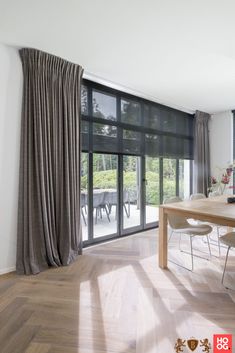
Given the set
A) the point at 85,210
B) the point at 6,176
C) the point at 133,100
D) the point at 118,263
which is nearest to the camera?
the point at 6,176

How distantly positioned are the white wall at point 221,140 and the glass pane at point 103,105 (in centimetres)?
303

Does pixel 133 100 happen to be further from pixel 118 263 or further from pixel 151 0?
pixel 118 263

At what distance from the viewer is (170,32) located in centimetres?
237

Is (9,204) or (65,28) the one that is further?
(9,204)

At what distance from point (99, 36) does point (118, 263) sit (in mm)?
2761

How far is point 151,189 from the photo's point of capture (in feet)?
15.4

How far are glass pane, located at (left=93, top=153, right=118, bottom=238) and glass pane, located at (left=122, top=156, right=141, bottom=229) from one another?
0.80 feet

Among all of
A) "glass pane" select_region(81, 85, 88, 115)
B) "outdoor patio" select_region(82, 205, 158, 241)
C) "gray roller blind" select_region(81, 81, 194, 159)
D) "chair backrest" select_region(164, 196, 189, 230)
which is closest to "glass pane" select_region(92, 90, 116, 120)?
"gray roller blind" select_region(81, 81, 194, 159)

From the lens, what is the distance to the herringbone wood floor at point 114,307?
5.35 ft

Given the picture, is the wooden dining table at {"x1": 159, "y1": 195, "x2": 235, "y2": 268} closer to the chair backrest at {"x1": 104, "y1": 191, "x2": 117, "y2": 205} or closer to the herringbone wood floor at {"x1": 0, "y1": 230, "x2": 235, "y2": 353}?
the herringbone wood floor at {"x1": 0, "y1": 230, "x2": 235, "y2": 353}

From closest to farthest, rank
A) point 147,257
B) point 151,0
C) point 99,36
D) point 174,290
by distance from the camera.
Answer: point 151,0 < point 174,290 < point 99,36 < point 147,257

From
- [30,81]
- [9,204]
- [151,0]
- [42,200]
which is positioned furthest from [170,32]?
[9,204]

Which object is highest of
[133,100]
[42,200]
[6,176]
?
[133,100]

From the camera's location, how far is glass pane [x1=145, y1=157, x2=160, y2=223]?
4.60 m
